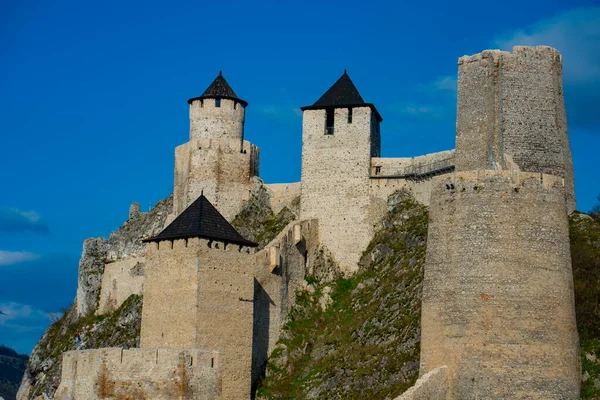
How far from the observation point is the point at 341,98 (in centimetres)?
5125

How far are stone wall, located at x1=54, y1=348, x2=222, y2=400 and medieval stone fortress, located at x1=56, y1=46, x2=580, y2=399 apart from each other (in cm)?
5

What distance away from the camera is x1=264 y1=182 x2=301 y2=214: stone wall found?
52.9 metres

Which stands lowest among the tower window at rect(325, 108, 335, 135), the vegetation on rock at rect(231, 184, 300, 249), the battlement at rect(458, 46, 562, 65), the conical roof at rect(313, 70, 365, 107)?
the vegetation on rock at rect(231, 184, 300, 249)

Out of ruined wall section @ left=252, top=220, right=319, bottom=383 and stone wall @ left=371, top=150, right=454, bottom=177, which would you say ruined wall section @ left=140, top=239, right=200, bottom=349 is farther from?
stone wall @ left=371, top=150, right=454, bottom=177

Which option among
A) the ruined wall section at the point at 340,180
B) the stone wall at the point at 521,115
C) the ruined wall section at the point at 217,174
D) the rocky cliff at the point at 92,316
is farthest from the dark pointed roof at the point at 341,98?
the rocky cliff at the point at 92,316

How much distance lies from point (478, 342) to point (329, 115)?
21.0 metres

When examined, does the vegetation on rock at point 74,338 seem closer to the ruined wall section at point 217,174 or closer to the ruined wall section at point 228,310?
the ruined wall section at point 217,174

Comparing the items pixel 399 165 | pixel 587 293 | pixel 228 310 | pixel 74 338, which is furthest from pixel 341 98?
pixel 587 293

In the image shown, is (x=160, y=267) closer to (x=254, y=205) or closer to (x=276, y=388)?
(x=276, y=388)

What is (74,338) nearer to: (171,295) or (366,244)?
(366,244)

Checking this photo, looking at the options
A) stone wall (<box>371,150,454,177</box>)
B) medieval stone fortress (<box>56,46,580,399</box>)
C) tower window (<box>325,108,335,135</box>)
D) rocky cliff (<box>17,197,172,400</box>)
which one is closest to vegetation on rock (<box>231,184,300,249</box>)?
medieval stone fortress (<box>56,46,580,399</box>)

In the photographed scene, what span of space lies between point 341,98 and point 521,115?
10925mm

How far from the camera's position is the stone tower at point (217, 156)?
173 feet

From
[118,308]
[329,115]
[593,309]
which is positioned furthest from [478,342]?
[118,308]
